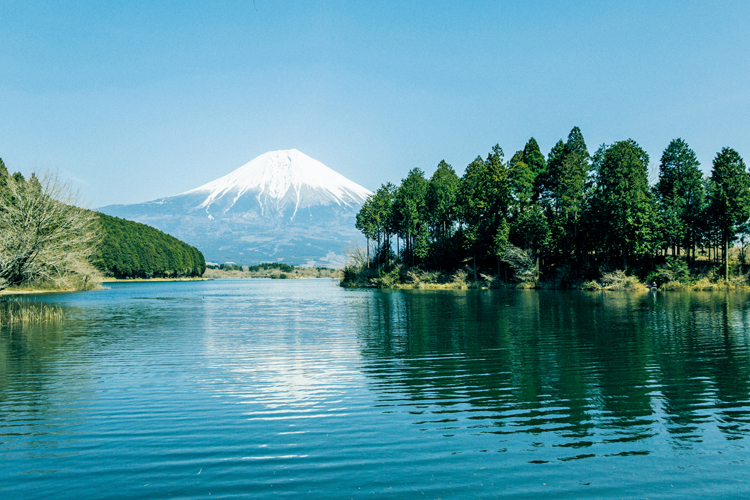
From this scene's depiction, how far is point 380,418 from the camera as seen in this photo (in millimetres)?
10305

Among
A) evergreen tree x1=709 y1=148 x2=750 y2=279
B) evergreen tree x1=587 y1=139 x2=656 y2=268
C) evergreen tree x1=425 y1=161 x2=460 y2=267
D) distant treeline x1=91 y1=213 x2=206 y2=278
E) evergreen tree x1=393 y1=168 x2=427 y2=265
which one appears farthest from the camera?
distant treeline x1=91 y1=213 x2=206 y2=278

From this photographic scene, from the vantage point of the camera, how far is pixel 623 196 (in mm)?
62406

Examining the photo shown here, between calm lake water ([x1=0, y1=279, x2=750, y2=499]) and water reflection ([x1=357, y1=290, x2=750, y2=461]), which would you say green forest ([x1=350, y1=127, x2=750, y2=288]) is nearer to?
water reflection ([x1=357, y1=290, x2=750, y2=461])

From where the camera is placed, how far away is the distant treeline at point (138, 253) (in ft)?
427

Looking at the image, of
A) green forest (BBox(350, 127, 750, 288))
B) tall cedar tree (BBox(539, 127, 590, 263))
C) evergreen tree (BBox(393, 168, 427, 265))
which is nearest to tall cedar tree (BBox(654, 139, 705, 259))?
green forest (BBox(350, 127, 750, 288))

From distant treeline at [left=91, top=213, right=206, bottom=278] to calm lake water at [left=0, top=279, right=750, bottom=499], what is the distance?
4535 inches

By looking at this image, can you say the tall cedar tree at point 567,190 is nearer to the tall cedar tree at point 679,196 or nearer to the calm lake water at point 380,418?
the tall cedar tree at point 679,196

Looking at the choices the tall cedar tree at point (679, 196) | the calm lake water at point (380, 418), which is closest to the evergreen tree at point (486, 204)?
the tall cedar tree at point (679, 196)

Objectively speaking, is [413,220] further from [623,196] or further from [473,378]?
[473,378]

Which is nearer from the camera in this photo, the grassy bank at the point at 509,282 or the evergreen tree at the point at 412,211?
the grassy bank at the point at 509,282

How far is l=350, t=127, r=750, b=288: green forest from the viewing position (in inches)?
2458

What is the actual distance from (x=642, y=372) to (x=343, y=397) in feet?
29.3

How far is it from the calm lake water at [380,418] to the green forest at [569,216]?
46.8 meters

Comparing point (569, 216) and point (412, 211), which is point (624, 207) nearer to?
point (569, 216)
